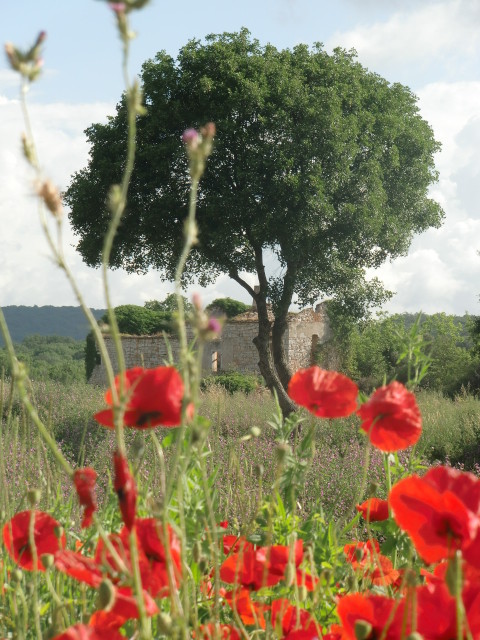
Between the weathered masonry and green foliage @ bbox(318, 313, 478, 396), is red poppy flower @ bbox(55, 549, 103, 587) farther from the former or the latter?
the weathered masonry

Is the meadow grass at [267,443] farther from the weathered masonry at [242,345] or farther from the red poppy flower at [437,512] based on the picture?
the weathered masonry at [242,345]

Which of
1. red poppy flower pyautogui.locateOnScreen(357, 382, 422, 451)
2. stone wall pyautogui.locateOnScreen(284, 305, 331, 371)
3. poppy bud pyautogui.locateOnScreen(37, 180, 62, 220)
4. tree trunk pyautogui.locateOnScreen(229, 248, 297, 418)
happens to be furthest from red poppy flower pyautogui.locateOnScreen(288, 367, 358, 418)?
stone wall pyautogui.locateOnScreen(284, 305, 331, 371)

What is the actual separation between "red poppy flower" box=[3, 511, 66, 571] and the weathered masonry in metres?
21.5

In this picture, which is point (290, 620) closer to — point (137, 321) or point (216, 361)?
point (216, 361)

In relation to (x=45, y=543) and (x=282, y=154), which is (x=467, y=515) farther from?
(x=282, y=154)

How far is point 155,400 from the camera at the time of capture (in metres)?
0.86

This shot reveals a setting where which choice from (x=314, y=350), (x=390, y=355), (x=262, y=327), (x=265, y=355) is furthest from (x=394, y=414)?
(x=390, y=355)

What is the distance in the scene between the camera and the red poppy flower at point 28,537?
1.18 m

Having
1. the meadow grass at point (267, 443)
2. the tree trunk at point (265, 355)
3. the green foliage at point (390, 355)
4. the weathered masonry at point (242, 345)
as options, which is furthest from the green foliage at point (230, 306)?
the meadow grass at point (267, 443)

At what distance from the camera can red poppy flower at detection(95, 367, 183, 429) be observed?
0.86 m

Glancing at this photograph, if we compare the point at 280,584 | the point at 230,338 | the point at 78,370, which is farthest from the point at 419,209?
the point at 280,584

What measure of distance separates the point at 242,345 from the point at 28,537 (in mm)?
22179

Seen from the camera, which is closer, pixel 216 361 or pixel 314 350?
pixel 314 350

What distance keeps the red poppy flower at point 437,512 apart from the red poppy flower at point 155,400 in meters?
0.26
